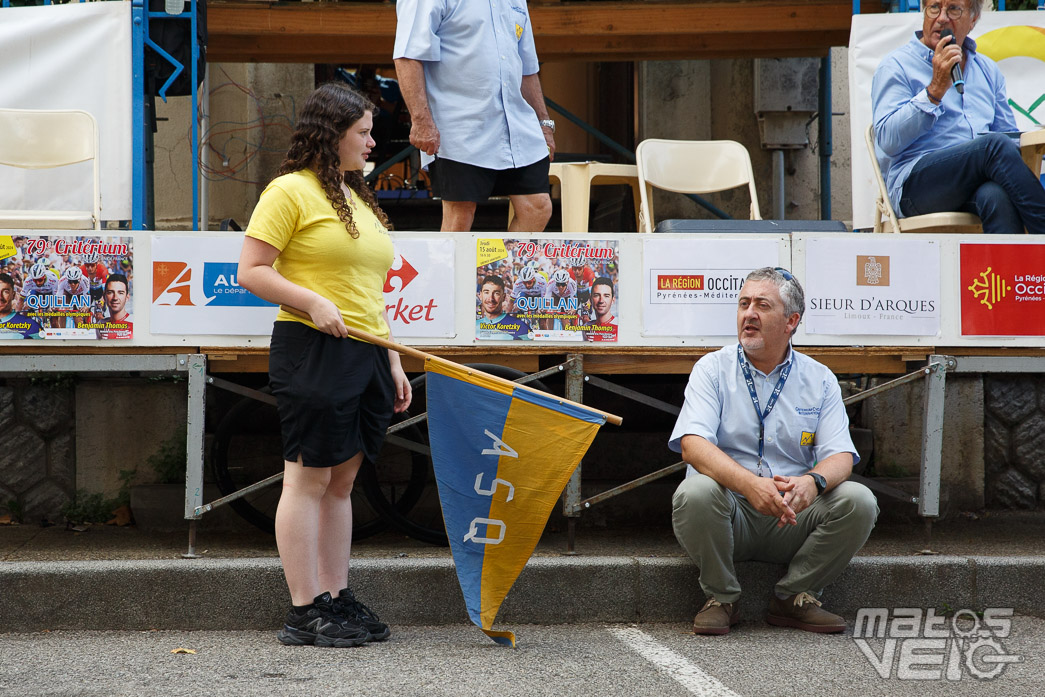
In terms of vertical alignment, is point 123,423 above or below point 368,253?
below

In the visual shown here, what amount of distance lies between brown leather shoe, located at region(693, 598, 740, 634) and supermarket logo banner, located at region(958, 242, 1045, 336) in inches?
64.2

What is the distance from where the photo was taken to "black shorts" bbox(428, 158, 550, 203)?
486 cm

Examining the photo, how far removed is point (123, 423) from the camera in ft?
19.7

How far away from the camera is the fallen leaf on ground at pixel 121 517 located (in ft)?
18.9

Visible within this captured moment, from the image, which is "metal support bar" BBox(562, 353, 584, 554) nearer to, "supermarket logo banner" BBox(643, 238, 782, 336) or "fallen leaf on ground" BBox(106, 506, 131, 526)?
"supermarket logo banner" BBox(643, 238, 782, 336)

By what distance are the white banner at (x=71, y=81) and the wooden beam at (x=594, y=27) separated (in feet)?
3.94

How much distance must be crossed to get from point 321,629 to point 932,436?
8.68ft

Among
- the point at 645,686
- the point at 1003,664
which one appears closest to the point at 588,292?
the point at 645,686

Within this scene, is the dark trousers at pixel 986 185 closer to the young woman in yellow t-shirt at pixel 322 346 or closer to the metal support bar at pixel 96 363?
the young woman in yellow t-shirt at pixel 322 346

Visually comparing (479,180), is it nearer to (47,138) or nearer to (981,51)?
(47,138)

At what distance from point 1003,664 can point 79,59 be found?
4.84 m

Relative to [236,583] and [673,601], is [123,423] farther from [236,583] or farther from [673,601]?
[673,601]

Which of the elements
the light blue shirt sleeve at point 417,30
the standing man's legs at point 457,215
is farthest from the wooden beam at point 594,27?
the standing man's legs at point 457,215

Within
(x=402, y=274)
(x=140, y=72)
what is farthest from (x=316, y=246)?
(x=140, y=72)
